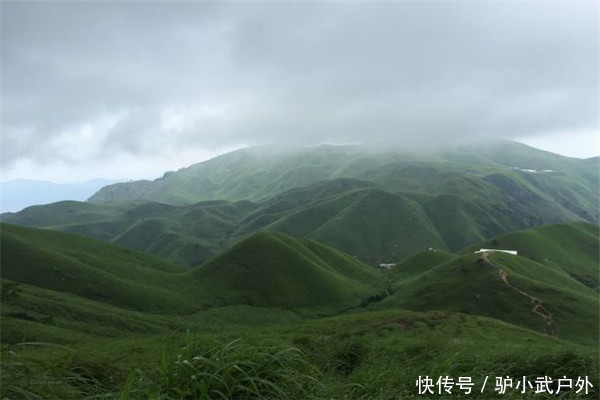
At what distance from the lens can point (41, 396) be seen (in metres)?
6.64

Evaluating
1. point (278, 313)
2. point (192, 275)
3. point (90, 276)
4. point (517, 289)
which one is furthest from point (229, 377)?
point (192, 275)

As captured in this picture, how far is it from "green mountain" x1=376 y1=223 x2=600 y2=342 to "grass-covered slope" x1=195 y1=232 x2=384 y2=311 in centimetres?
1257

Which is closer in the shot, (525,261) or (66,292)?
(66,292)

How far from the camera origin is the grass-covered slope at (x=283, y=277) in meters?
131

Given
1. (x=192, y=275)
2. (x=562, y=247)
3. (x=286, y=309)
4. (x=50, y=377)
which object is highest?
(x=50, y=377)

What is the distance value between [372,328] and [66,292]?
249ft

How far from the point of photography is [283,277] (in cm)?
13975

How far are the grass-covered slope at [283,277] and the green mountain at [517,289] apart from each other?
41.2ft

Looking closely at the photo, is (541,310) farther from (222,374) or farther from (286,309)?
(222,374)

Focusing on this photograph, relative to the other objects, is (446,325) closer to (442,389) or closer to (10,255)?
(442,389)

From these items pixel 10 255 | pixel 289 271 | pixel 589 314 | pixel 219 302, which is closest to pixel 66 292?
pixel 10 255

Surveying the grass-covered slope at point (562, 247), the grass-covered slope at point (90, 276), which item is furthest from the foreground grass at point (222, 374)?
the grass-covered slope at point (562, 247)

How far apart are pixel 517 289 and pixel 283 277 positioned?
208 feet

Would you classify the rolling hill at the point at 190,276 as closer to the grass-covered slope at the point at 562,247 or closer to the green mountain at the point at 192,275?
the green mountain at the point at 192,275
